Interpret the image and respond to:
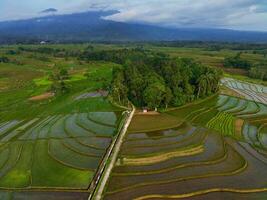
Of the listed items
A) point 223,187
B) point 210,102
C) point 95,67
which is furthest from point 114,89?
point 95,67

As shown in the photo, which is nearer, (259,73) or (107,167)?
(107,167)

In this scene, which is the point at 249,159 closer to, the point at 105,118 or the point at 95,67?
the point at 105,118

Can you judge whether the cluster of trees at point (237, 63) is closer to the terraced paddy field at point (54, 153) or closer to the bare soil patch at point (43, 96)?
the bare soil patch at point (43, 96)

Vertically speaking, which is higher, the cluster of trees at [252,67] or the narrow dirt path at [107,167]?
the cluster of trees at [252,67]

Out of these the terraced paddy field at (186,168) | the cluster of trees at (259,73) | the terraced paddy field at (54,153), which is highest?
the cluster of trees at (259,73)

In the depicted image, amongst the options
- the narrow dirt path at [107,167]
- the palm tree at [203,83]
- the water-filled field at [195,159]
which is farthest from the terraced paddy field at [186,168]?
the palm tree at [203,83]

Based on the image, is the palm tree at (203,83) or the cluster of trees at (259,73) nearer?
the palm tree at (203,83)

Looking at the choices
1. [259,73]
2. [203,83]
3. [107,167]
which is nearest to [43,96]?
[203,83]

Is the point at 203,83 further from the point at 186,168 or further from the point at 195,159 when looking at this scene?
the point at 186,168
